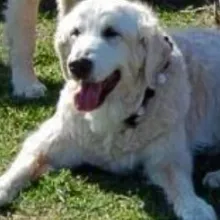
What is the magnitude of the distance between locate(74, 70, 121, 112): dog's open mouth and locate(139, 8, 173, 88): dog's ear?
6.4 inches

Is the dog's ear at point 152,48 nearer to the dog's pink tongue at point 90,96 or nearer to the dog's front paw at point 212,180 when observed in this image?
the dog's pink tongue at point 90,96

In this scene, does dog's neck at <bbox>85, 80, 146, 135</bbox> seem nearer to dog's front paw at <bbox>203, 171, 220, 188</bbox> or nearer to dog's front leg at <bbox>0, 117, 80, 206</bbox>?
dog's front leg at <bbox>0, 117, 80, 206</bbox>

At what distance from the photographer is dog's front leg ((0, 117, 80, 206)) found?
521cm

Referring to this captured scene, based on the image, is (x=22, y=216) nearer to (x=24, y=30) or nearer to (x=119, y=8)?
(x=119, y=8)

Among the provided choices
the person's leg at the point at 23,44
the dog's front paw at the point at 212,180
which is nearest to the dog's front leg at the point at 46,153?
the dog's front paw at the point at 212,180

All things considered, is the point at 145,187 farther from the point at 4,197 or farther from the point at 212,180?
the point at 4,197

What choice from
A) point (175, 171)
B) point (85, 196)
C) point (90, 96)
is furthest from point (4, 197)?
point (175, 171)

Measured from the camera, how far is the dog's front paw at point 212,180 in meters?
5.19

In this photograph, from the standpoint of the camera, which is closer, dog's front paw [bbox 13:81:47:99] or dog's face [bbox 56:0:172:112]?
dog's face [bbox 56:0:172:112]

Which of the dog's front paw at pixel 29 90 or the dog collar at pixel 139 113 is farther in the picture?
the dog's front paw at pixel 29 90

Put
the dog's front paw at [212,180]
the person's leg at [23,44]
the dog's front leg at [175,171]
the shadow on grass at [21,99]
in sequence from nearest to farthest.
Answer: the dog's front leg at [175,171]
the dog's front paw at [212,180]
the shadow on grass at [21,99]
the person's leg at [23,44]

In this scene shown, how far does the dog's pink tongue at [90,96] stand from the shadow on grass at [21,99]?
1.51 m

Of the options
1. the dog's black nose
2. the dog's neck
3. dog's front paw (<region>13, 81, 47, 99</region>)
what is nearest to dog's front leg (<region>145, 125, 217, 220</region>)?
the dog's neck

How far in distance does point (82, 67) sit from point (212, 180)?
981 millimetres
